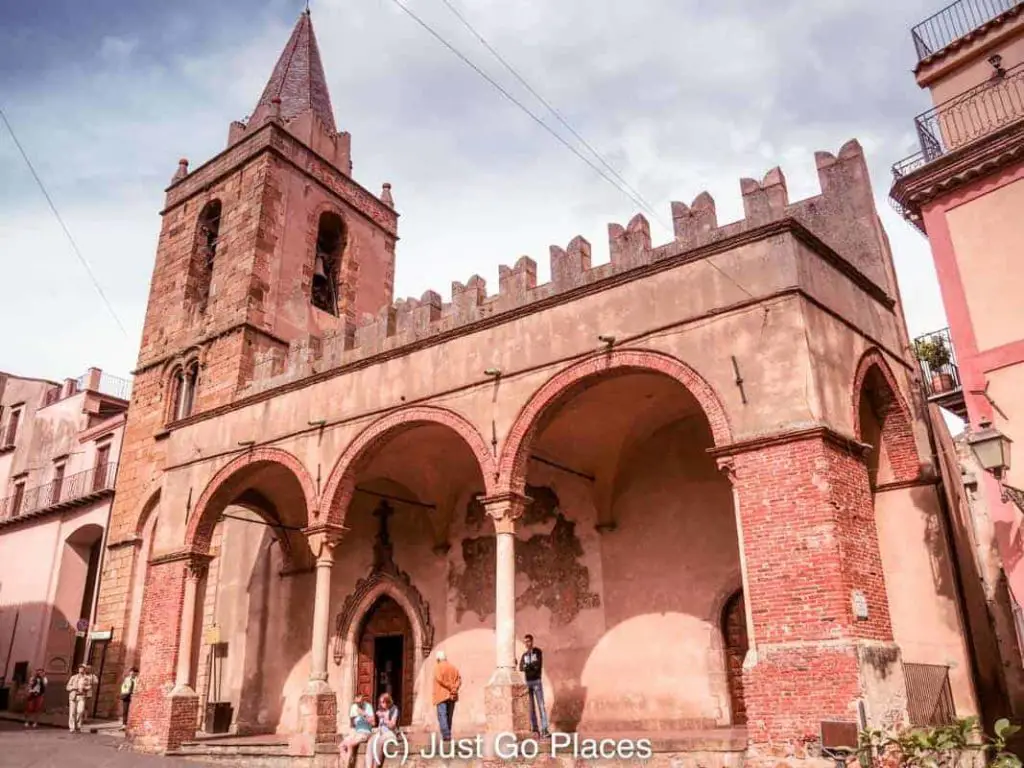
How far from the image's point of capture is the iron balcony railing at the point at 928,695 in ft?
28.5

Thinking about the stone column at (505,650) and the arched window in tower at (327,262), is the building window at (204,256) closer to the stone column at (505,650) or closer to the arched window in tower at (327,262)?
the arched window in tower at (327,262)

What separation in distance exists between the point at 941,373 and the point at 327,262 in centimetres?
1526

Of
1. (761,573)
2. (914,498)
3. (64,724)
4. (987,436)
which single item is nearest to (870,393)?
(914,498)

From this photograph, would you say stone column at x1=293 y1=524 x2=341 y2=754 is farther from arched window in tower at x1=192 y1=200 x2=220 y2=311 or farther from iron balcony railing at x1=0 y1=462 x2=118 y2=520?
iron balcony railing at x1=0 y1=462 x2=118 y2=520

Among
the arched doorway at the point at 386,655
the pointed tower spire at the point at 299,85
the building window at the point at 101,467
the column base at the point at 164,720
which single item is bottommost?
the column base at the point at 164,720

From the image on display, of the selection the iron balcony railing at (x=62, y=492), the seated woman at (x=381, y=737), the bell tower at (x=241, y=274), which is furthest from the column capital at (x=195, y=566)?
the iron balcony railing at (x=62, y=492)

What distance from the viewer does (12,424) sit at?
31.1 metres

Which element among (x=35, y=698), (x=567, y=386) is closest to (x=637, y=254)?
(x=567, y=386)

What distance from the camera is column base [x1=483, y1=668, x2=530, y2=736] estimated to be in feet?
31.9

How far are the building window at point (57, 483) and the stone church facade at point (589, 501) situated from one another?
9.24 m

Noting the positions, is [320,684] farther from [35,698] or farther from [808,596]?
[35,698]

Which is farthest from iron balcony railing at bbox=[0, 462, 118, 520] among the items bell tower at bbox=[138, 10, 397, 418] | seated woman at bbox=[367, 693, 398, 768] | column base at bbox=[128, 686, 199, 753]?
seated woman at bbox=[367, 693, 398, 768]

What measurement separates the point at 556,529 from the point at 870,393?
205 inches

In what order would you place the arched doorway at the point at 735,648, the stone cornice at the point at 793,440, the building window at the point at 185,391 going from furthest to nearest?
the building window at the point at 185,391 < the arched doorway at the point at 735,648 < the stone cornice at the point at 793,440
